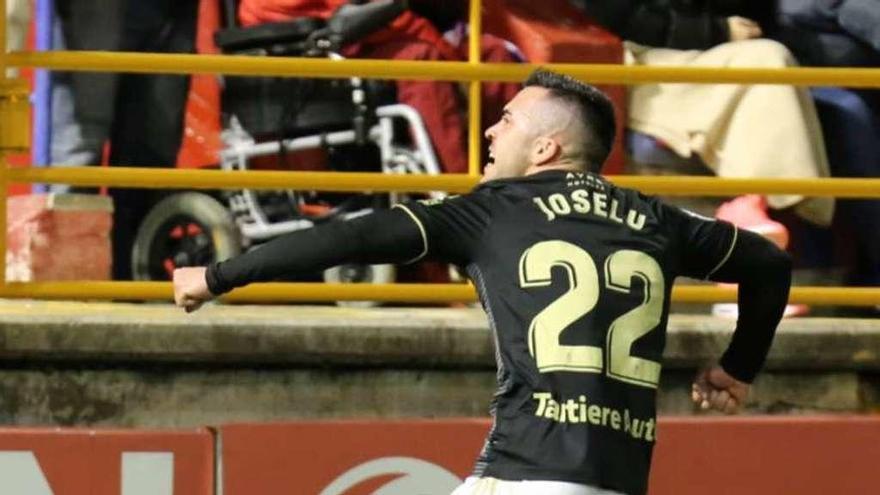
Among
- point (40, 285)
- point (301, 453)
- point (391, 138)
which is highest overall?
point (391, 138)

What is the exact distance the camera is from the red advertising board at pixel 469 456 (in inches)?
241

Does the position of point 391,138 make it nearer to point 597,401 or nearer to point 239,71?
point 239,71

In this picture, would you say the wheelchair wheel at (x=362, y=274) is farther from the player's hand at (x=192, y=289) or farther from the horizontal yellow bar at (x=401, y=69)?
the player's hand at (x=192, y=289)

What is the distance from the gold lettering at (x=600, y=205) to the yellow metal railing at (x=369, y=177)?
163cm

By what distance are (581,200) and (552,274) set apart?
189 millimetres

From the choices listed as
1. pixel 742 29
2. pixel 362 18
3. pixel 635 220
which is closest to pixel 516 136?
pixel 635 220

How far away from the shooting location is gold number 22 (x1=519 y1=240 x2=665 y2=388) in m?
4.75

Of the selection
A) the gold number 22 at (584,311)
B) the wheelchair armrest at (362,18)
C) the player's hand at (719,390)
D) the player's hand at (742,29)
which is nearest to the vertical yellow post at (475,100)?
the wheelchair armrest at (362,18)

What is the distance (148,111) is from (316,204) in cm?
70

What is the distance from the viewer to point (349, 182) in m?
6.54

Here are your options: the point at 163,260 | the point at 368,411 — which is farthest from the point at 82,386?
the point at 163,260

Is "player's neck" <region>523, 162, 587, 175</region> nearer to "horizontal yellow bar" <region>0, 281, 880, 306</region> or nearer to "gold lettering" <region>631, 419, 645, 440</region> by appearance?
"gold lettering" <region>631, 419, 645, 440</region>

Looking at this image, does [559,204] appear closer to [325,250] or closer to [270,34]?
[325,250]

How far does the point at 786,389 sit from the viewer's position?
6520 millimetres
